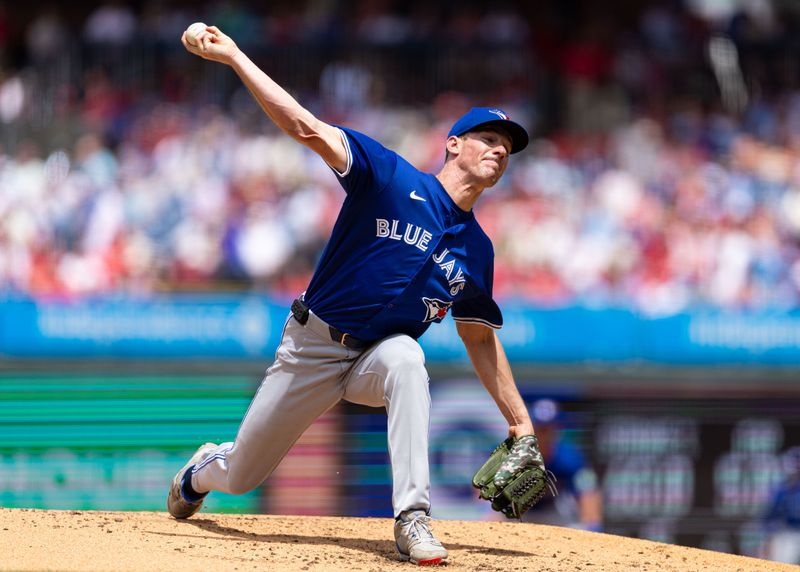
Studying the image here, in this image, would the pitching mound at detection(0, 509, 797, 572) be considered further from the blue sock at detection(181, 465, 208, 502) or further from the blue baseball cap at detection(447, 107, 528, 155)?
the blue baseball cap at detection(447, 107, 528, 155)

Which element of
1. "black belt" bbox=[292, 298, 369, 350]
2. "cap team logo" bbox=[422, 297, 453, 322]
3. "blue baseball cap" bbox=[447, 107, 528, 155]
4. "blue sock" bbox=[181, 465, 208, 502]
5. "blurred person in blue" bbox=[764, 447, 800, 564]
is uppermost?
"blue baseball cap" bbox=[447, 107, 528, 155]

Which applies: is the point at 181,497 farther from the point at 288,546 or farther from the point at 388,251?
the point at 388,251

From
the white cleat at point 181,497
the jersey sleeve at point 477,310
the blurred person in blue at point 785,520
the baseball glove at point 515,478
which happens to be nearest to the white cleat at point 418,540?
the baseball glove at point 515,478

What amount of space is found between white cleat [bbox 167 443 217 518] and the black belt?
2.87 ft

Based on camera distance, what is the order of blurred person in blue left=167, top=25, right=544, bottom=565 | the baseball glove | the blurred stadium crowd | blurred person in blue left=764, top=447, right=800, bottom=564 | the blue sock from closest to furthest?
1. blurred person in blue left=167, top=25, right=544, bottom=565
2. the baseball glove
3. the blue sock
4. blurred person in blue left=764, top=447, right=800, bottom=564
5. the blurred stadium crowd

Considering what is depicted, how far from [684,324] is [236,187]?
441cm

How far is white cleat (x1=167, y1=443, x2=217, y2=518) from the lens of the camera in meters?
5.86

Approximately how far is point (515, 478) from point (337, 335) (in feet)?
3.14

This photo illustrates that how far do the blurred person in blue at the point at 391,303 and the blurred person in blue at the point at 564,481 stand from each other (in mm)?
2854

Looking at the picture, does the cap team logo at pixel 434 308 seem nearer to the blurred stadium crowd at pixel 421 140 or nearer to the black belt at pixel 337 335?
the black belt at pixel 337 335

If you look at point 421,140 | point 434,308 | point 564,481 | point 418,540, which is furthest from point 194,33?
point 421,140

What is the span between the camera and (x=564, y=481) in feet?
27.8

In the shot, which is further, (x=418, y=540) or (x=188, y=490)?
(x=188, y=490)

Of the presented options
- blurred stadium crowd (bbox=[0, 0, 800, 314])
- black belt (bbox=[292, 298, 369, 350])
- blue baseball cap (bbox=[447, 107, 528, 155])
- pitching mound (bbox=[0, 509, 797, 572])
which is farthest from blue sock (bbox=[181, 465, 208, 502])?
blurred stadium crowd (bbox=[0, 0, 800, 314])
